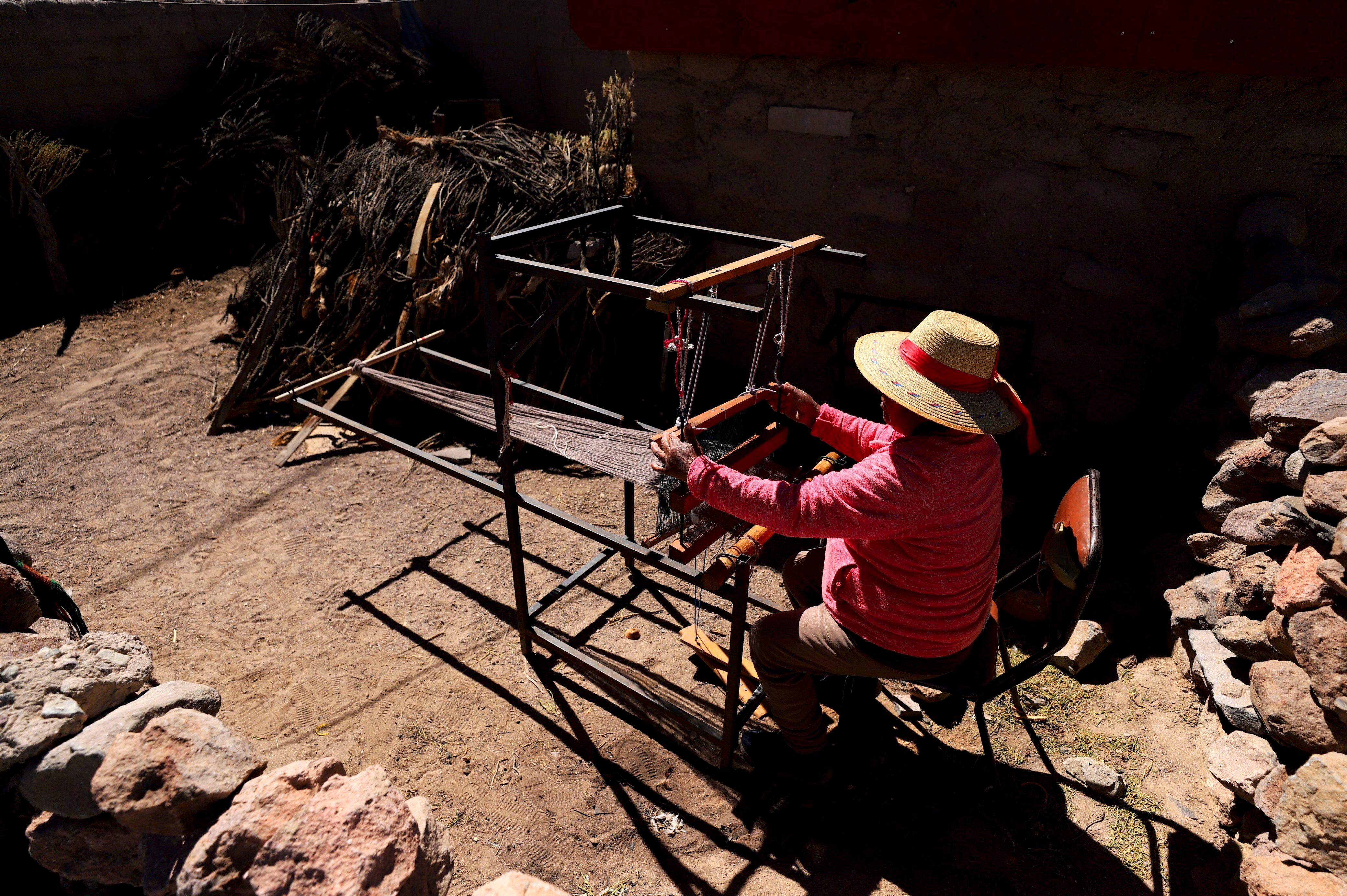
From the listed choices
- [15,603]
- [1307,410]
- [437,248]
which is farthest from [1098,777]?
[437,248]

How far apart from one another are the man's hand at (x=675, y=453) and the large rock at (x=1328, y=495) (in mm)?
1813

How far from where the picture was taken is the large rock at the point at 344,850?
163cm

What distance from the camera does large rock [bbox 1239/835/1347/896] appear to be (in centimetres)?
184

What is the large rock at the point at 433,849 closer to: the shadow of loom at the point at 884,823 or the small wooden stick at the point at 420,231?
the shadow of loom at the point at 884,823

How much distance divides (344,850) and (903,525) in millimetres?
1486

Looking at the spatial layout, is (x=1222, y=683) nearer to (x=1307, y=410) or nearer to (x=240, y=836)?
(x=1307, y=410)

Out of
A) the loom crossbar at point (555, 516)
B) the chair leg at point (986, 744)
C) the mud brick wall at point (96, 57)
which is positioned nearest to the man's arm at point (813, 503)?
the loom crossbar at point (555, 516)

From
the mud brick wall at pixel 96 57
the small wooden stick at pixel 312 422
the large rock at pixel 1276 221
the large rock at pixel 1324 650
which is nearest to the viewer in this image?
the large rock at pixel 1324 650

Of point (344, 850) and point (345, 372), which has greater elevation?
point (345, 372)

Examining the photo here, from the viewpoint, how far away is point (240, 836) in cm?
175

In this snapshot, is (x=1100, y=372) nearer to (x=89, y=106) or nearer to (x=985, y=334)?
(x=985, y=334)

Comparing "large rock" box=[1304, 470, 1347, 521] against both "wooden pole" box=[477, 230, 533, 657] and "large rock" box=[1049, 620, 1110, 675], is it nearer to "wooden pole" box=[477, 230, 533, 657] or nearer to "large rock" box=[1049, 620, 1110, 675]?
"large rock" box=[1049, 620, 1110, 675]

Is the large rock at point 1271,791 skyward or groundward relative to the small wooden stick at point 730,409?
groundward

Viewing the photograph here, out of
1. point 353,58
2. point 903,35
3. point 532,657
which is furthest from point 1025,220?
point 353,58
